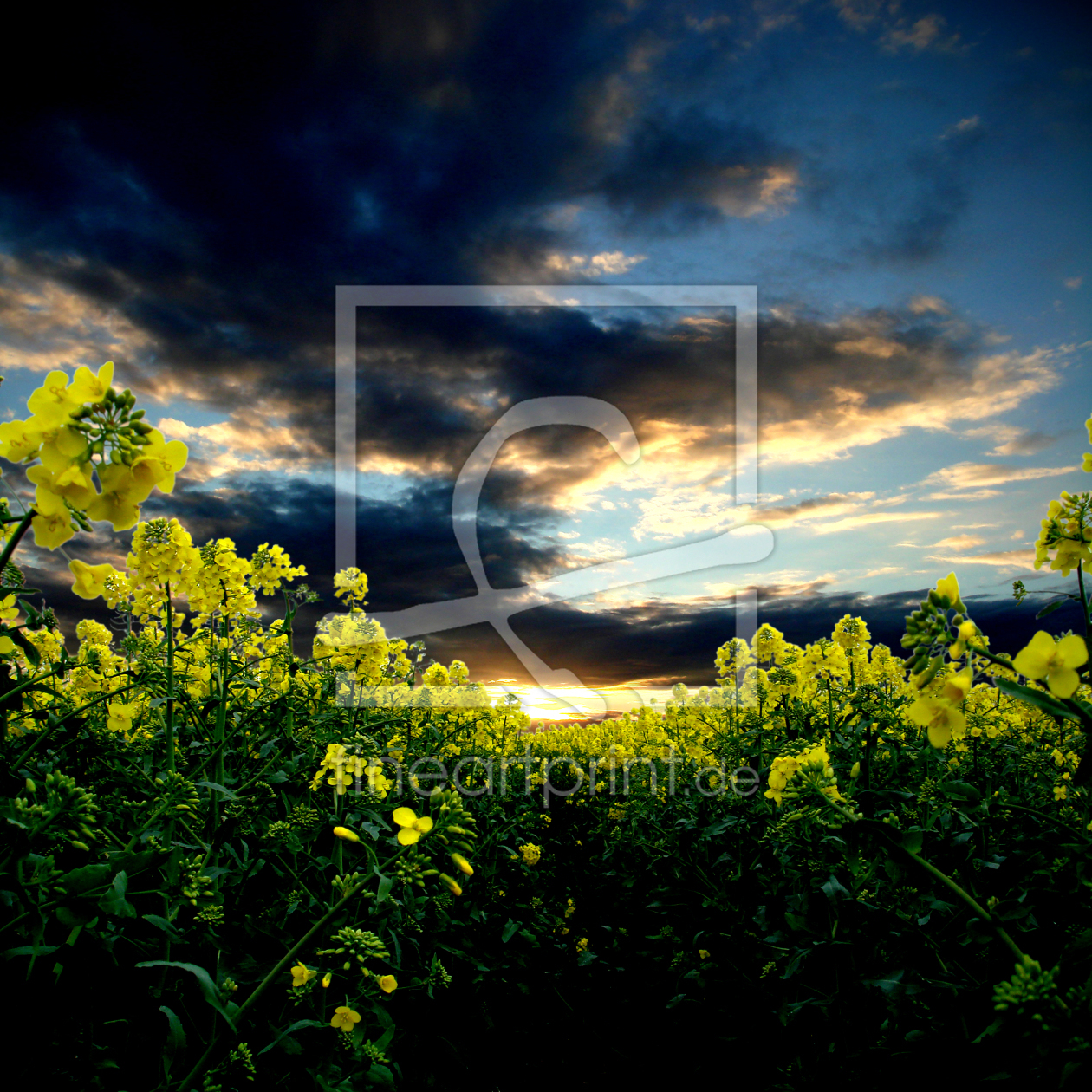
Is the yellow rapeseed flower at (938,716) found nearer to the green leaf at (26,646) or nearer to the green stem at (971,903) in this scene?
the green stem at (971,903)

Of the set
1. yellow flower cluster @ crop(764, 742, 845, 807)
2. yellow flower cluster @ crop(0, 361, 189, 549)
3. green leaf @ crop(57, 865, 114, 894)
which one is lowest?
green leaf @ crop(57, 865, 114, 894)

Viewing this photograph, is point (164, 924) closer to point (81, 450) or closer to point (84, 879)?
point (84, 879)

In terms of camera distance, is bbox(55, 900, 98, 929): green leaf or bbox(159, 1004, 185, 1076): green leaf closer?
bbox(55, 900, 98, 929): green leaf

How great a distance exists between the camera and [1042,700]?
1.37 metres

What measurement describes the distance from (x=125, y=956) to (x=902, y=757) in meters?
3.30

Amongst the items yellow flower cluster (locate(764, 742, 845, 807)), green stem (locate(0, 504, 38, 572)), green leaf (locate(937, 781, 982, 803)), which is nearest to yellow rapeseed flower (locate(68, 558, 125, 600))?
green stem (locate(0, 504, 38, 572))

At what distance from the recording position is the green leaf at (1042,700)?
134cm

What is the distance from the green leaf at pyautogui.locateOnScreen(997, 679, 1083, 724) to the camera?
134 cm

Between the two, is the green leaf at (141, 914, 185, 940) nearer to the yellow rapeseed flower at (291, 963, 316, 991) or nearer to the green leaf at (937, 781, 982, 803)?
the yellow rapeseed flower at (291, 963, 316, 991)

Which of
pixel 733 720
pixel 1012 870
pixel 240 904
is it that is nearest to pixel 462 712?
pixel 733 720

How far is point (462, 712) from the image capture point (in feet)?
17.5

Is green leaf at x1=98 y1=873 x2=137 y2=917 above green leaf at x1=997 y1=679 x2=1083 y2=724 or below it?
below

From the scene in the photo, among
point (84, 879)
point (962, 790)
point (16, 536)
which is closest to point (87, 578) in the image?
point (16, 536)

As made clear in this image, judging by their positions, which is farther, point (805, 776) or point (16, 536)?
point (805, 776)
